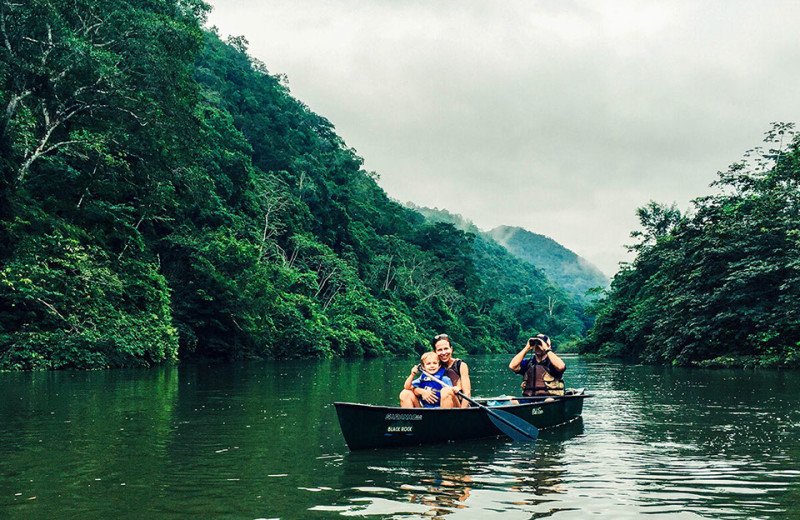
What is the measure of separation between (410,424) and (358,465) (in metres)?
1.20

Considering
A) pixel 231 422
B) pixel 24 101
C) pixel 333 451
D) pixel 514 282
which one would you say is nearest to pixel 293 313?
pixel 24 101

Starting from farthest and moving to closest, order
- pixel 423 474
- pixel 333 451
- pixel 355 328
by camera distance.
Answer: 1. pixel 355 328
2. pixel 333 451
3. pixel 423 474

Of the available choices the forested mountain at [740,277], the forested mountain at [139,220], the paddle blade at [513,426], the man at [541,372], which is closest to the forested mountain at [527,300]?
the forested mountain at [139,220]

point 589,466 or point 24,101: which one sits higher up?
point 24,101

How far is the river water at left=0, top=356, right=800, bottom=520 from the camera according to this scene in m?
6.45

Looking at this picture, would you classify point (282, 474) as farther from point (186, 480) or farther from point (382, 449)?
point (382, 449)

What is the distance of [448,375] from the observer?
10.9 meters

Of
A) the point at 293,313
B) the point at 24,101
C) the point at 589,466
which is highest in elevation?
the point at 24,101

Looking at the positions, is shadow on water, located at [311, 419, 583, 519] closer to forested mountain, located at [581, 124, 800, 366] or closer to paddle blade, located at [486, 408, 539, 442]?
paddle blade, located at [486, 408, 539, 442]

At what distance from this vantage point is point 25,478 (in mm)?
7559

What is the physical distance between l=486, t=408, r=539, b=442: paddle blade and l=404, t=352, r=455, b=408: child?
614 mm

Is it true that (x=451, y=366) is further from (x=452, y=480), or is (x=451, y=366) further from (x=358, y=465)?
(x=452, y=480)

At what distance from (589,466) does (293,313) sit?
124 feet

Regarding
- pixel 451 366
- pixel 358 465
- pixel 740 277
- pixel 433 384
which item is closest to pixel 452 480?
pixel 358 465
